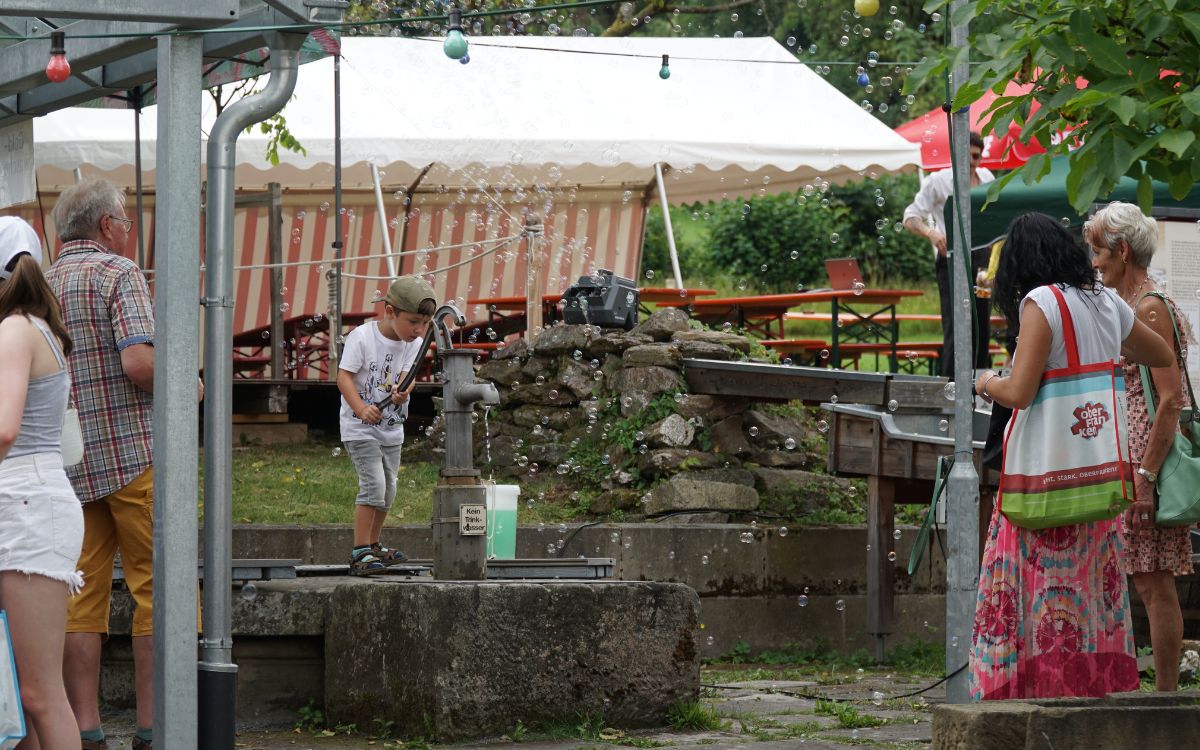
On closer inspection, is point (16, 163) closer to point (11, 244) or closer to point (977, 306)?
point (11, 244)

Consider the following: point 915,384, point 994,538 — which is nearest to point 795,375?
point 915,384

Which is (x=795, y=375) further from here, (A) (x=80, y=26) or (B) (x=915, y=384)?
(A) (x=80, y=26)

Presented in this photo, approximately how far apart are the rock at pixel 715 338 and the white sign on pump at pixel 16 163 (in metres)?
4.97

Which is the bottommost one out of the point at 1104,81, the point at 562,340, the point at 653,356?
the point at 653,356

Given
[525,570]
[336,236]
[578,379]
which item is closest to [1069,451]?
[525,570]

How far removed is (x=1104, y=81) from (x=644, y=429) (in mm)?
6207

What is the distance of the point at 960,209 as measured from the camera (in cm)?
653

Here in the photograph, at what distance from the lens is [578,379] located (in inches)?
429

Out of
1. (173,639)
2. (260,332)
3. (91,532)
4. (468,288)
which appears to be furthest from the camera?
(468,288)

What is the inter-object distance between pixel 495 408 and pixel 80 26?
5.95 m

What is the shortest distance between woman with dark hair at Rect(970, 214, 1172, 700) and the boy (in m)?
3.08

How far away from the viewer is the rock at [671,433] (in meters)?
10.2

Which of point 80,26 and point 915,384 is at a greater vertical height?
point 80,26

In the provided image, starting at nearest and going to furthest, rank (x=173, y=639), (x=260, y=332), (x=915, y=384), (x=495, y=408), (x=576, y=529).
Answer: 1. (x=173, y=639)
2. (x=576, y=529)
3. (x=915, y=384)
4. (x=495, y=408)
5. (x=260, y=332)
